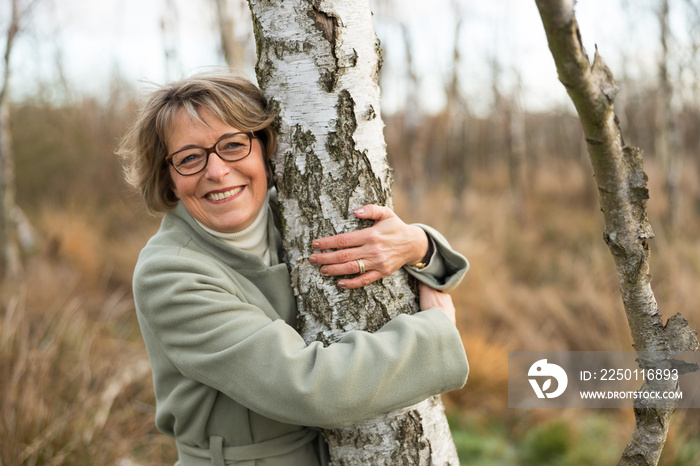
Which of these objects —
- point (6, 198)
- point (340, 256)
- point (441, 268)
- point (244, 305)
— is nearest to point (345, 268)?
point (340, 256)

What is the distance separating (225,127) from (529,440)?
143 inches

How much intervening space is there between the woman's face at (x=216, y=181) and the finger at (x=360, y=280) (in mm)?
387

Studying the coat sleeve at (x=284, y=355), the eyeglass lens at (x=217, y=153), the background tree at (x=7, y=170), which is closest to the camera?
the coat sleeve at (x=284, y=355)

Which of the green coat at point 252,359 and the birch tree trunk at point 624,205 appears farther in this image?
the green coat at point 252,359

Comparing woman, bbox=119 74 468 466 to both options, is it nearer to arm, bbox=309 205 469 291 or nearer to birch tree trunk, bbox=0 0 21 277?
arm, bbox=309 205 469 291

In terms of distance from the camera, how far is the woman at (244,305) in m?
1.34

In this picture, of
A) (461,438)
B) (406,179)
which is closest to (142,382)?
(461,438)

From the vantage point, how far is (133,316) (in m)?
5.87

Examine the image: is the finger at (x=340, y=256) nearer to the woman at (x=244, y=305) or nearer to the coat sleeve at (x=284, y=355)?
the woman at (x=244, y=305)

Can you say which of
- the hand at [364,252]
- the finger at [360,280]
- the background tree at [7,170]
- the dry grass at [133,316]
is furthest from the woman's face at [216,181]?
the background tree at [7,170]

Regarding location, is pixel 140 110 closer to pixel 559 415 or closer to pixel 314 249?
pixel 314 249

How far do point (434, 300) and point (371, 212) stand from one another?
36cm

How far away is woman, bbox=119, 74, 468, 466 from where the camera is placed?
1341mm

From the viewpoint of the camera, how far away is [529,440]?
13.3 ft
